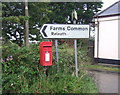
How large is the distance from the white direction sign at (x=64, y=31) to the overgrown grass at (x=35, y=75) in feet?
2.94

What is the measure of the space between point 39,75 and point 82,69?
161cm

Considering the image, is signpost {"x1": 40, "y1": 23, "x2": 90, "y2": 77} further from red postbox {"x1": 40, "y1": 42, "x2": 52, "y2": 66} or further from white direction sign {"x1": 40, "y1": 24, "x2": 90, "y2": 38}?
red postbox {"x1": 40, "y1": 42, "x2": 52, "y2": 66}

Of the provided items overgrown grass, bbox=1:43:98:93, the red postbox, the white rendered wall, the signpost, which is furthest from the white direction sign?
the white rendered wall

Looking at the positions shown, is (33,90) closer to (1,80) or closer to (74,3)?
(1,80)

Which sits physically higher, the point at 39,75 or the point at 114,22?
the point at 114,22

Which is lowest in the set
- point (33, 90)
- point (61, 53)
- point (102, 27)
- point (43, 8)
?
point (33, 90)

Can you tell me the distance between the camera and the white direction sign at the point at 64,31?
4.55 metres

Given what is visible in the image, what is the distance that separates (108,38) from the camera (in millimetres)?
12039

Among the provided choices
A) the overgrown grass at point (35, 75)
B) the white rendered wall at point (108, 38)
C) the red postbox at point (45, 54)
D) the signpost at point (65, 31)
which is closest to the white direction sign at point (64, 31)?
the signpost at point (65, 31)

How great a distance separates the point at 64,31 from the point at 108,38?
26.6 feet

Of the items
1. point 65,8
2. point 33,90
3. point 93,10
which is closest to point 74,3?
point 65,8

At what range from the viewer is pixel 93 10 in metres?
31.2

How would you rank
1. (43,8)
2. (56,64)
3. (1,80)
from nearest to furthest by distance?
(1,80) → (56,64) → (43,8)

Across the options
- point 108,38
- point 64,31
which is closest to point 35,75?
point 64,31
